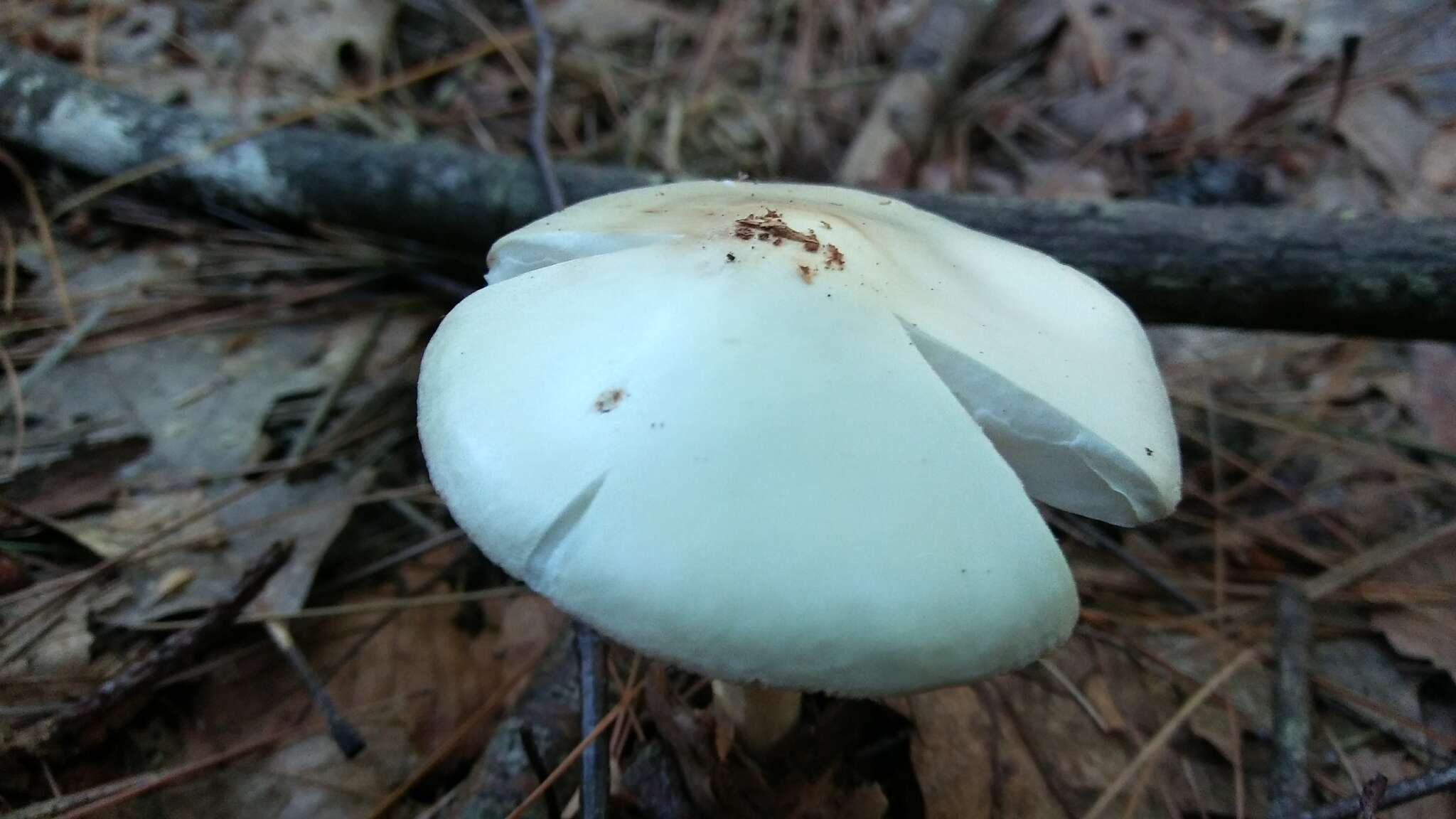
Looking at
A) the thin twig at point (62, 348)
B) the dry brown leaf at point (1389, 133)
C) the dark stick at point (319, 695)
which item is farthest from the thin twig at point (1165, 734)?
the thin twig at point (62, 348)

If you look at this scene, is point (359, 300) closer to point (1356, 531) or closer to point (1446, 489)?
point (1356, 531)

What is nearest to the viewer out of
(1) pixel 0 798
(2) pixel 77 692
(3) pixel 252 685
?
(1) pixel 0 798

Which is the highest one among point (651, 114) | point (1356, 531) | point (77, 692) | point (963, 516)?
point (963, 516)

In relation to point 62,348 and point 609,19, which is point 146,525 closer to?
point 62,348

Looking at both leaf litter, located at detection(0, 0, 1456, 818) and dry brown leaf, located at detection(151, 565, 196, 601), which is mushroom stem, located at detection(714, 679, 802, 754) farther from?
dry brown leaf, located at detection(151, 565, 196, 601)

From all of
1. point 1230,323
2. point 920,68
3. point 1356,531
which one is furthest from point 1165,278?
point 920,68

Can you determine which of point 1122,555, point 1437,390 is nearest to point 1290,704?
point 1122,555

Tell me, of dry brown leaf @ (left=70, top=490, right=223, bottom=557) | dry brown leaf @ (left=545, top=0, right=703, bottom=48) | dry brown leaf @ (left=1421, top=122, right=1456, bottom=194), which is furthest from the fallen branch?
dry brown leaf @ (left=545, top=0, right=703, bottom=48)
